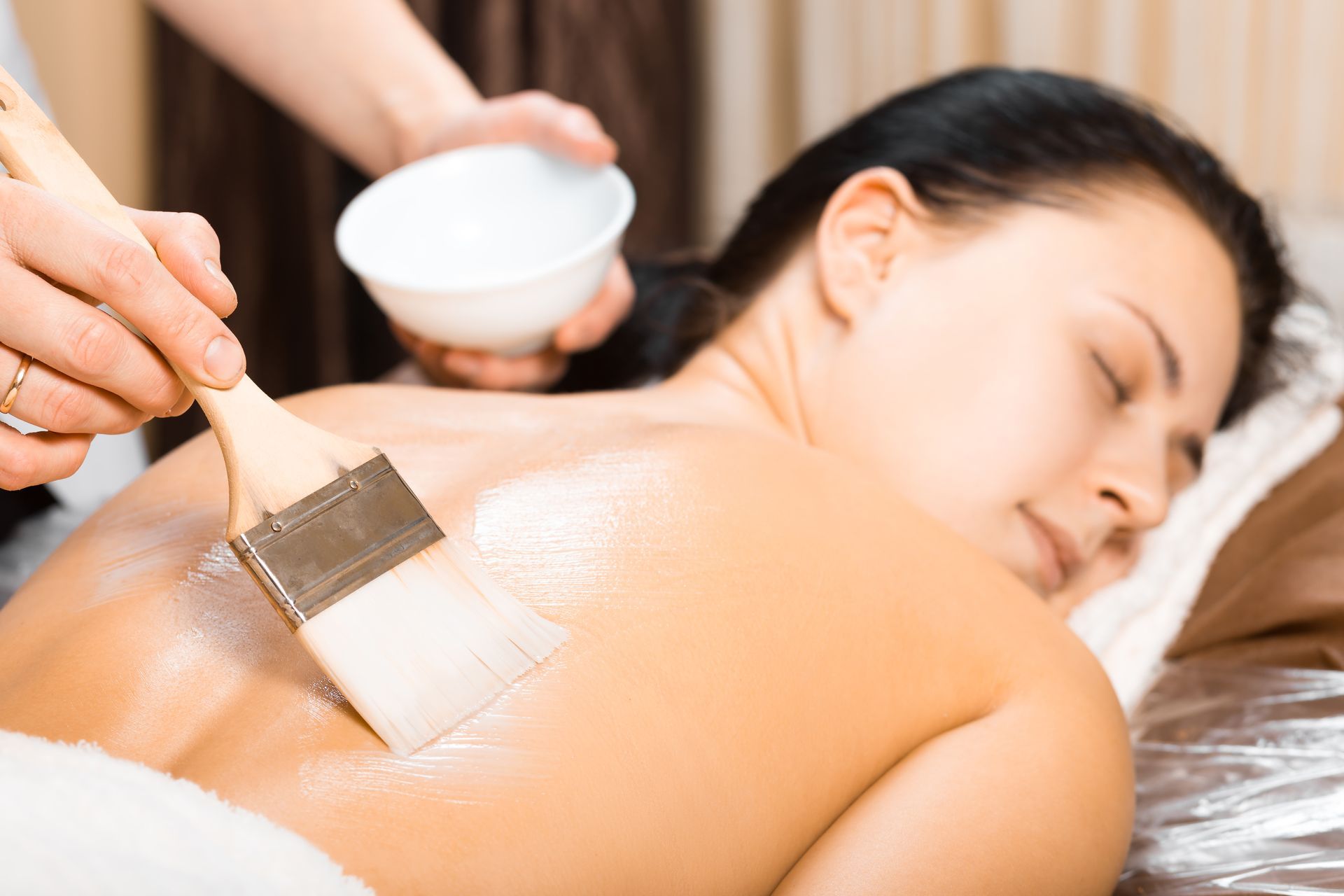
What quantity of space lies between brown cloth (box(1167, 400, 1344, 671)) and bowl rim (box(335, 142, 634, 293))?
2.49 ft

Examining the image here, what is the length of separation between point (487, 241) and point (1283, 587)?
0.95 m

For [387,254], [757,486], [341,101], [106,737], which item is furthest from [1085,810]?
[341,101]

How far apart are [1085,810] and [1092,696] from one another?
115 millimetres

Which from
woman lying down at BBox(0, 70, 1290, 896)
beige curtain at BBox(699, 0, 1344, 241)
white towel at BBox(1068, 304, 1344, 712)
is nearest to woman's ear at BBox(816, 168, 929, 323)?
woman lying down at BBox(0, 70, 1290, 896)

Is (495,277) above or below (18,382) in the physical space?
below

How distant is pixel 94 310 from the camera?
638mm

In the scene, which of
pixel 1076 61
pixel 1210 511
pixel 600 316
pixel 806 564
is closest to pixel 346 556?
pixel 806 564

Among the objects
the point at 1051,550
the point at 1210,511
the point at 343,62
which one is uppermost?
the point at 343,62

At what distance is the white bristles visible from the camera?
0.63 m

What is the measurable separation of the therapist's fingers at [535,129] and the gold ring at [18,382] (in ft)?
2.36

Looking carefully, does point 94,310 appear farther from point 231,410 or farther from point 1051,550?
point 1051,550

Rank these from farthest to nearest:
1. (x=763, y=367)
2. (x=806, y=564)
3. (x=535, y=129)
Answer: (x=535, y=129)
(x=763, y=367)
(x=806, y=564)

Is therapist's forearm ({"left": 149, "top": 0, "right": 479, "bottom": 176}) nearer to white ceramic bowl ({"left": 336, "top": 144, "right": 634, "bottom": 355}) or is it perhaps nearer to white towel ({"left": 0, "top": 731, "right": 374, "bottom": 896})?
white ceramic bowl ({"left": 336, "top": 144, "right": 634, "bottom": 355})

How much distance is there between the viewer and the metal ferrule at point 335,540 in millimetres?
626
